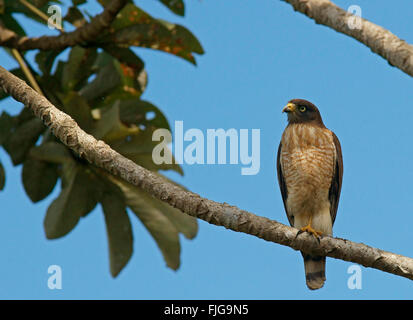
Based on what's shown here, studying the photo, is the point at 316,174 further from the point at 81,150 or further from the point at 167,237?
the point at 81,150

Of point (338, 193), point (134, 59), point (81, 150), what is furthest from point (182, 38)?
point (81, 150)

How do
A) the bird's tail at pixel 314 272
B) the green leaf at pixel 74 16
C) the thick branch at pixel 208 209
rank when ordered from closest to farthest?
the thick branch at pixel 208 209 < the bird's tail at pixel 314 272 < the green leaf at pixel 74 16

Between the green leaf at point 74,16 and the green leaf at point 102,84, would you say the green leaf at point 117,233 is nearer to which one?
the green leaf at point 102,84

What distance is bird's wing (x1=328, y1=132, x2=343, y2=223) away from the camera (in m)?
5.03

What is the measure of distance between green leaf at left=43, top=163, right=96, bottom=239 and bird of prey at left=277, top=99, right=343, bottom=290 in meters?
1.80

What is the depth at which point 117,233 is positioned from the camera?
5.53 metres

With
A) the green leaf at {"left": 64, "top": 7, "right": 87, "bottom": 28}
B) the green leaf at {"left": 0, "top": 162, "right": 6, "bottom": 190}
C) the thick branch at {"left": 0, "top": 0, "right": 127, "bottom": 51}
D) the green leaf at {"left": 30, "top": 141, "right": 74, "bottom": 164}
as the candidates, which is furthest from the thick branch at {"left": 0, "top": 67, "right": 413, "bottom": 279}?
the green leaf at {"left": 0, "top": 162, "right": 6, "bottom": 190}

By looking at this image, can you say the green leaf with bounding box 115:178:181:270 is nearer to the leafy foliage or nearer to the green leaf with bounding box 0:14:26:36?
the leafy foliage

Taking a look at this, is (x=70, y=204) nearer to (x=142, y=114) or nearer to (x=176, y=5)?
(x=142, y=114)

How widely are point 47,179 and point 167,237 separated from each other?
1.64m

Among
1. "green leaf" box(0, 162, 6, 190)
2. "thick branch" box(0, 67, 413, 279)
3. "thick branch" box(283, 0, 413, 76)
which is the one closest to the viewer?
"thick branch" box(283, 0, 413, 76)

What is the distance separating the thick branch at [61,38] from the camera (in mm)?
5172

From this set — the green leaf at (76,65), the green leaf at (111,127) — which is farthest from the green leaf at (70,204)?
the green leaf at (76,65)

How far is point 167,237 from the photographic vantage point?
5.36m
